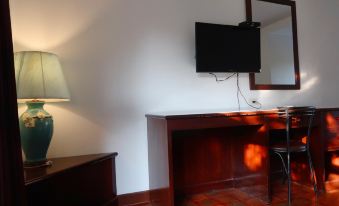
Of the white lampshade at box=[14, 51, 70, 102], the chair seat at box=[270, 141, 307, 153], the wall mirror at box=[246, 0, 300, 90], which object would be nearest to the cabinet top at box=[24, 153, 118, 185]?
the white lampshade at box=[14, 51, 70, 102]

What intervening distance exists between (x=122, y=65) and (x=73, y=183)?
105 centimetres

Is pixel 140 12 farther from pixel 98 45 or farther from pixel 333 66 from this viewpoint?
pixel 333 66

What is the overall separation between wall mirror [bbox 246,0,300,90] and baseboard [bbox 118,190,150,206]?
1581mm

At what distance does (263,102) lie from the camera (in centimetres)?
254

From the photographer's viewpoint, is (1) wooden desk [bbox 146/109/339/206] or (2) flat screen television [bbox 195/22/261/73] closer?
(1) wooden desk [bbox 146/109/339/206]

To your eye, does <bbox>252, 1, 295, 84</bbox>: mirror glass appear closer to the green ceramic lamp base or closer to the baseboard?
the baseboard

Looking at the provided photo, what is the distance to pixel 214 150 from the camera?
91.0 inches

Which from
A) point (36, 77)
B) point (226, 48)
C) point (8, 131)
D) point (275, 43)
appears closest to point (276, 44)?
point (275, 43)

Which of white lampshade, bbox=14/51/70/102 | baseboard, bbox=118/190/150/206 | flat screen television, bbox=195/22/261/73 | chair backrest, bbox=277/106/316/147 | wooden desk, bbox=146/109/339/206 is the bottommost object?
baseboard, bbox=118/190/150/206

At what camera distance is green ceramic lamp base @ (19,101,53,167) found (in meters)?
1.42

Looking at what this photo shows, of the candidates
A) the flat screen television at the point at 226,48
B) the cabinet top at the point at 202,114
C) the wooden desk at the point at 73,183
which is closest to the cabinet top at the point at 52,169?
the wooden desk at the point at 73,183

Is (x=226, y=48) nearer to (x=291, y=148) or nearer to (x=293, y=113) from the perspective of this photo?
(x=293, y=113)

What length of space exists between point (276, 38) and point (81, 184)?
2.51 metres

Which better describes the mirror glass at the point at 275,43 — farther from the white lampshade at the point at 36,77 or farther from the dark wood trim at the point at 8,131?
the dark wood trim at the point at 8,131
